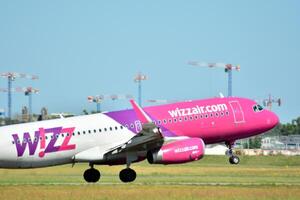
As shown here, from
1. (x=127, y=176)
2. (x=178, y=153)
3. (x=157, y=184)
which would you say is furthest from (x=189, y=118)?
(x=127, y=176)

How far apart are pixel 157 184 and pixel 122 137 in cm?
383

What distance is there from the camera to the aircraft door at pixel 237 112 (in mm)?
67688

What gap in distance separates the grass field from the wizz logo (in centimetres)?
230

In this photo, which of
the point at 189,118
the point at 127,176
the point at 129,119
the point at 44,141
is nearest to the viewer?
the point at 44,141

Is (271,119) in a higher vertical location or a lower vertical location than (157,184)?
higher

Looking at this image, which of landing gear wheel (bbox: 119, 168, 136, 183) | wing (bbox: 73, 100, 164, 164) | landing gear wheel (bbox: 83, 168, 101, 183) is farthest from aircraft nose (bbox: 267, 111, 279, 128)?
landing gear wheel (bbox: 83, 168, 101, 183)

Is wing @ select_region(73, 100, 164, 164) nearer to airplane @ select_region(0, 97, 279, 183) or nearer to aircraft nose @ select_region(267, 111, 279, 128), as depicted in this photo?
airplane @ select_region(0, 97, 279, 183)

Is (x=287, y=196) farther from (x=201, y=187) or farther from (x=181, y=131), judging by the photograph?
(x=181, y=131)

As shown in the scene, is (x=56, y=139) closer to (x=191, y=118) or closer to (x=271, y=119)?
(x=191, y=118)

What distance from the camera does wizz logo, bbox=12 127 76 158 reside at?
206 feet

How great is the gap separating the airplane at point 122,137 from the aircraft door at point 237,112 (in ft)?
1.04

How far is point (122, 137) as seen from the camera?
64562 millimetres

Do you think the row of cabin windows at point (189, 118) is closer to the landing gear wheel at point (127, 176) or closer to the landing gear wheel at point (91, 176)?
the landing gear wheel at point (127, 176)

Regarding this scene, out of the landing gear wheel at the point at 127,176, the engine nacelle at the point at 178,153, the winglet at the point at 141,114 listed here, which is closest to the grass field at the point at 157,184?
the landing gear wheel at the point at 127,176
